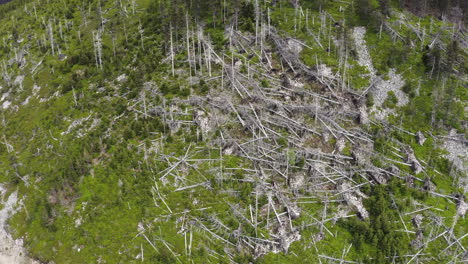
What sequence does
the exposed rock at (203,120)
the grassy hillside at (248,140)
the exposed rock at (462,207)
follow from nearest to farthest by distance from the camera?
1. the grassy hillside at (248,140)
2. the exposed rock at (462,207)
3. the exposed rock at (203,120)

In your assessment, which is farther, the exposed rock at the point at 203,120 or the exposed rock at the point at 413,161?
the exposed rock at the point at 203,120

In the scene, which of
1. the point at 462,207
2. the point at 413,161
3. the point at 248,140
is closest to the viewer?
the point at 462,207

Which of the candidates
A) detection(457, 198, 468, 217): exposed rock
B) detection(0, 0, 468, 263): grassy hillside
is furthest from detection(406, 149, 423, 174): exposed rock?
detection(457, 198, 468, 217): exposed rock

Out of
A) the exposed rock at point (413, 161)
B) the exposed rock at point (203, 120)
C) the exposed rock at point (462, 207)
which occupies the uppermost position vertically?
the exposed rock at point (203, 120)

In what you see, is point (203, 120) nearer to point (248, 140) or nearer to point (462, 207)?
point (248, 140)

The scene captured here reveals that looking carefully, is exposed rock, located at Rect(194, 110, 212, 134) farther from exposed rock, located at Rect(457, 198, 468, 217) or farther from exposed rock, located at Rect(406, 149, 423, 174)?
exposed rock, located at Rect(457, 198, 468, 217)

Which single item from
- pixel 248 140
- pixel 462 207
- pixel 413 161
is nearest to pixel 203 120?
pixel 248 140

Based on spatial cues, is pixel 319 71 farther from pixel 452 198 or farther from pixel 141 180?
→ pixel 141 180

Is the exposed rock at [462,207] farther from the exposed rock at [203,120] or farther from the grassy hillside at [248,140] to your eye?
the exposed rock at [203,120]

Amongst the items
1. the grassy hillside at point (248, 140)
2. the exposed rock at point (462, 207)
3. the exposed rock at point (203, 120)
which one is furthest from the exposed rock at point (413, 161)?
the exposed rock at point (203, 120)

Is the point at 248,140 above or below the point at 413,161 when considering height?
above

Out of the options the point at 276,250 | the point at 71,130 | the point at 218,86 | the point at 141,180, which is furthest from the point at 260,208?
the point at 71,130

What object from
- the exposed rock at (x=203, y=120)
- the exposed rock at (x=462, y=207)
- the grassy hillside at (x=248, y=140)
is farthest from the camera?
the exposed rock at (x=203, y=120)
